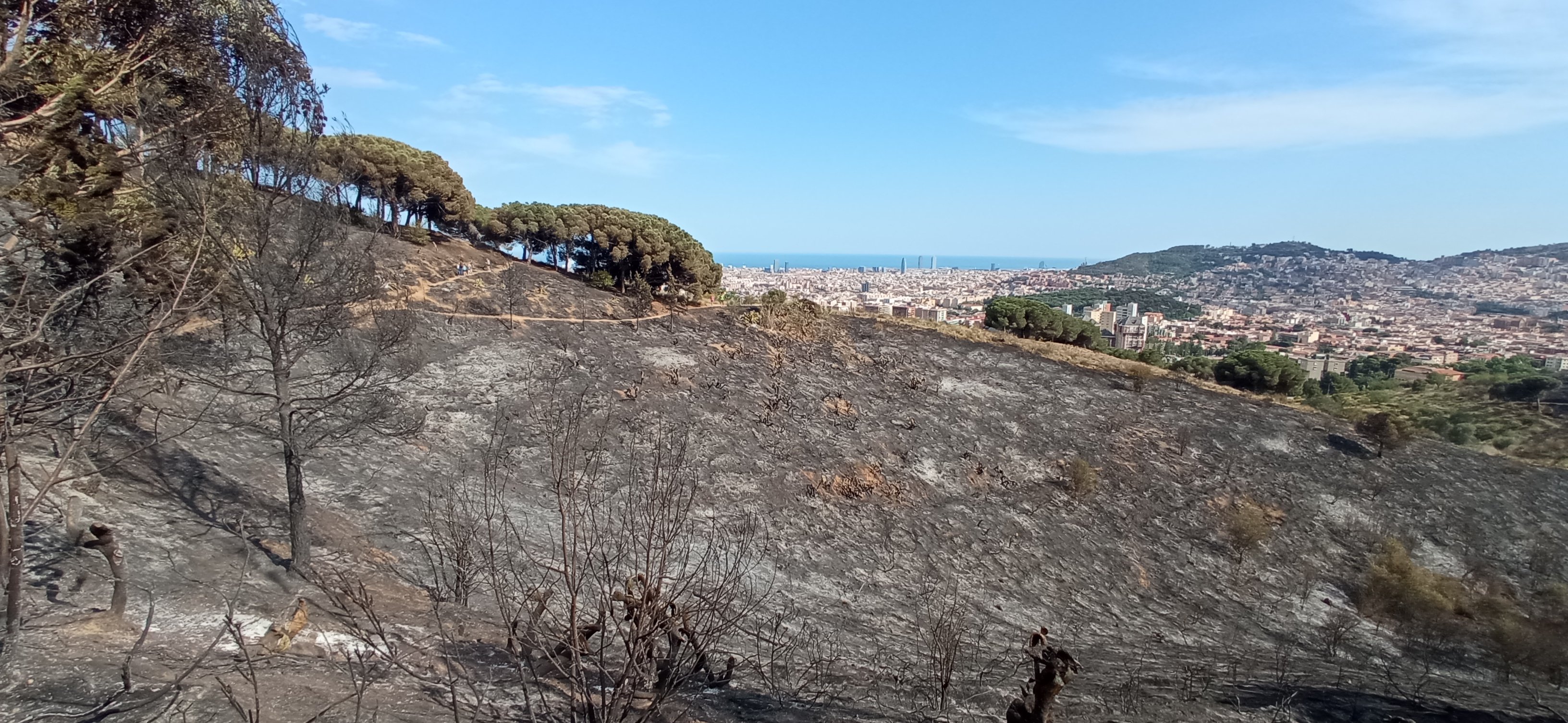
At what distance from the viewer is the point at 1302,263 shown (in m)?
32.4

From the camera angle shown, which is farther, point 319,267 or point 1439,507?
point 1439,507

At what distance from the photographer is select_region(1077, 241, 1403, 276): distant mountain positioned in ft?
118

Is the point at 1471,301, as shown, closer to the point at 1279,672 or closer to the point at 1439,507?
the point at 1439,507

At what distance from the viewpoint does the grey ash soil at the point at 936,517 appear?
665cm

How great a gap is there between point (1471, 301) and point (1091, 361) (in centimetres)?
1207

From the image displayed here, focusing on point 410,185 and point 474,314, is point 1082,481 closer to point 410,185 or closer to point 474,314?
point 474,314

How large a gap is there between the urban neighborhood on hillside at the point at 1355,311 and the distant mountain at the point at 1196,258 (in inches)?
30.6

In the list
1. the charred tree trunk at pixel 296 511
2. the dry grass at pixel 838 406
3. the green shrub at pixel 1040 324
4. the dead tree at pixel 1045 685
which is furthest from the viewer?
the green shrub at pixel 1040 324

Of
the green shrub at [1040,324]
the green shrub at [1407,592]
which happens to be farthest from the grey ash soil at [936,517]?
the green shrub at [1040,324]

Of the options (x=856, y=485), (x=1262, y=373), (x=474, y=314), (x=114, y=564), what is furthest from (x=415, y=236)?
(x=1262, y=373)

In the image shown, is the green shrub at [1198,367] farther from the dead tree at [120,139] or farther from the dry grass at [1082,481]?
the dead tree at [120,139]

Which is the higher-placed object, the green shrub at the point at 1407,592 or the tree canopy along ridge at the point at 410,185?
the tree canopy along ridge at the point at 410,185

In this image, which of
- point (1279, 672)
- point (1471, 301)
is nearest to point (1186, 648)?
point (1279, 672)

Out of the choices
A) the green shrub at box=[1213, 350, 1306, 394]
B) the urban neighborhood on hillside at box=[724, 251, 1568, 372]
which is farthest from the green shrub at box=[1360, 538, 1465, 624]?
the green shrub at box=[1213, 350, 1306, 394]
